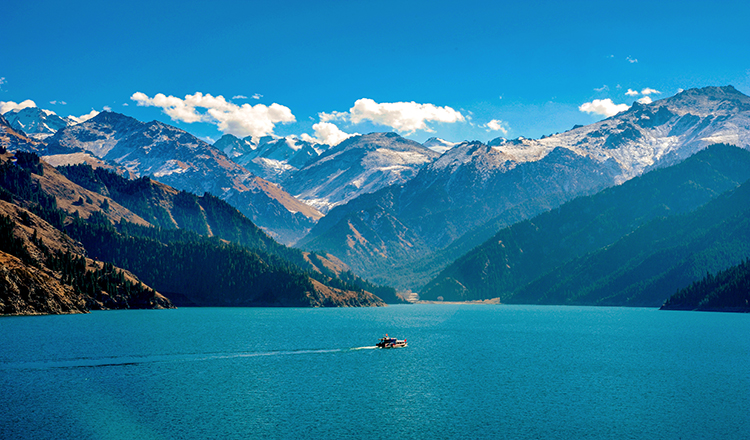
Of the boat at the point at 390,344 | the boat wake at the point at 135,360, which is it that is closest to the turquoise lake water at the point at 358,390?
the boat wake at the point at 135,360

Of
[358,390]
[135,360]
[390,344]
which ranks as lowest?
[358,390]

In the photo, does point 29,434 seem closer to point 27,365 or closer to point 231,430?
point 231,430

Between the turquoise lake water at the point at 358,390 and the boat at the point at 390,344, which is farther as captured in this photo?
the boat at the point at 390,344

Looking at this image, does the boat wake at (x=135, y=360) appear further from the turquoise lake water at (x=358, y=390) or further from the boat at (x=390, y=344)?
the boat at (x=390, y=344)

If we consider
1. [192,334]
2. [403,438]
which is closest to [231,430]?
[403,438]

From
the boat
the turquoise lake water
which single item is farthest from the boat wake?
the boat

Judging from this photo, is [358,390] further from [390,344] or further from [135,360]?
[390,344]

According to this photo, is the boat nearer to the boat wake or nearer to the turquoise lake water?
the turquoise lake water

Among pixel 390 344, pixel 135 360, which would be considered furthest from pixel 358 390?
Result: pixel 390 344

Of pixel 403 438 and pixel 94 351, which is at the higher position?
pixel 94 351
